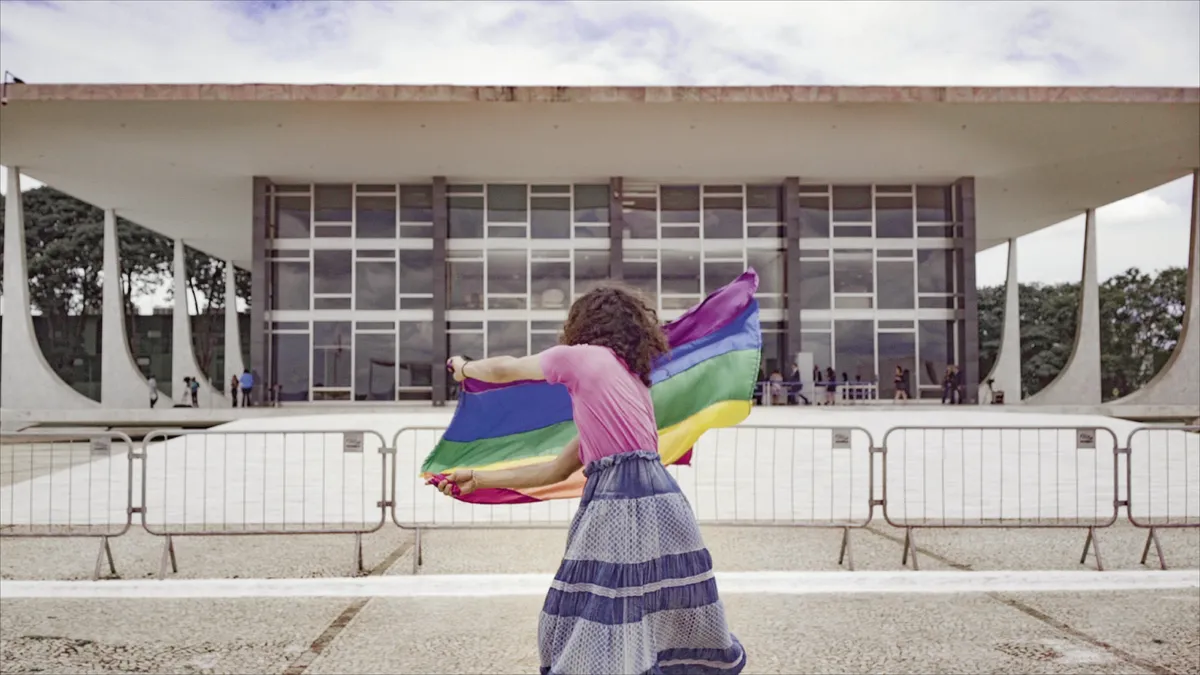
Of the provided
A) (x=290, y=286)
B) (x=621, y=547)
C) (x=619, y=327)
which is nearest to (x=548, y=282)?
(x=290, y=286)

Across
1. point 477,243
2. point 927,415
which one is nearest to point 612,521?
point 927,415

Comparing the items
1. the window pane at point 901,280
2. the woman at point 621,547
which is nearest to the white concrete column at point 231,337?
the window pane at point 901,280

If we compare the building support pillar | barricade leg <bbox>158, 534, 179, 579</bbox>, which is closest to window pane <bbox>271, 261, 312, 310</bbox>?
the building support pillar

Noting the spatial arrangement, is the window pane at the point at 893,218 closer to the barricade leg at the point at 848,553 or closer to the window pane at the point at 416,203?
the window pane at the point at 416,203

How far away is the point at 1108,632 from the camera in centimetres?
615

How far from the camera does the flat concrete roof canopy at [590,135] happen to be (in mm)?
26703

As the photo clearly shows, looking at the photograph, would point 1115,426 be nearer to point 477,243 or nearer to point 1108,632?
point 1108,632

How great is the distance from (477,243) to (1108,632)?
29737 millimetres

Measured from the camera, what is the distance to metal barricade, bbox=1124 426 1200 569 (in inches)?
363

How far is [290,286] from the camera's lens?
34.7 meters

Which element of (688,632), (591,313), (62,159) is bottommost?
(688,632)

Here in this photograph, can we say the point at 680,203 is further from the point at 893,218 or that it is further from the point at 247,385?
the point at 247,385

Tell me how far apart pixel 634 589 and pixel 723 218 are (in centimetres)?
3276

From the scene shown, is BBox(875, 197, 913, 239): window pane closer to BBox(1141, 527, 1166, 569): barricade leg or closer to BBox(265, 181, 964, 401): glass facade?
BBox(265, 181, 964, 401): glass facade
